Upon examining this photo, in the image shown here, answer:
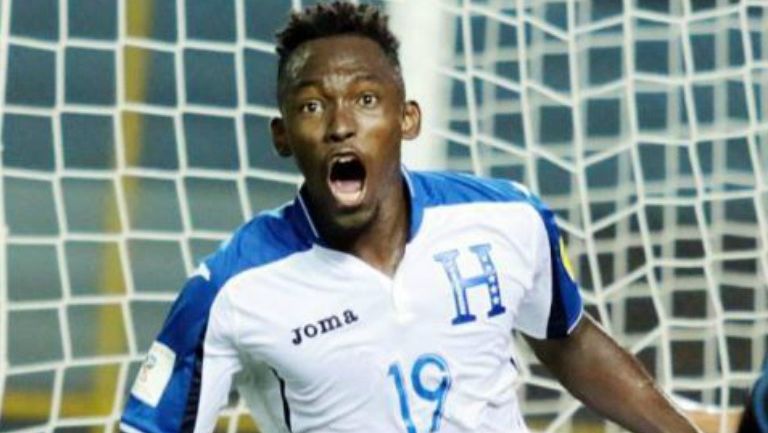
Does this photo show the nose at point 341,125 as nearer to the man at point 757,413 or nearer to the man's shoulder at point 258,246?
the man's shoulder at point 258,246

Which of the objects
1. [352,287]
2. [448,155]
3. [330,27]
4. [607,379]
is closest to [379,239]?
[352,287]

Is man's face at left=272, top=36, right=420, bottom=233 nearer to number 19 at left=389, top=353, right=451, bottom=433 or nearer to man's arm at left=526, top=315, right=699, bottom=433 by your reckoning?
number 19 at left=389, top=353, right=451, bottom=433

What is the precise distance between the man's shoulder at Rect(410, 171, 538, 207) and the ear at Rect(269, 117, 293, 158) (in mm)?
199

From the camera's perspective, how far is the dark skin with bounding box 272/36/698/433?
10.0 feet

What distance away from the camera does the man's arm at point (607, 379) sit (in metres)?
3.32

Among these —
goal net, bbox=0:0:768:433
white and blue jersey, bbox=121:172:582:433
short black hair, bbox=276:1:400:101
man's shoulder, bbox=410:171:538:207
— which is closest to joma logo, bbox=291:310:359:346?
white and blue jersey, bbox=121:172:582:433

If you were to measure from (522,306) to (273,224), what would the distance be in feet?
1.28

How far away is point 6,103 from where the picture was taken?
4.11 m

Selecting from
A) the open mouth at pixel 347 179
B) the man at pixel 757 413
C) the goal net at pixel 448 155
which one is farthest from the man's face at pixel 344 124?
the man at pixel 757 413

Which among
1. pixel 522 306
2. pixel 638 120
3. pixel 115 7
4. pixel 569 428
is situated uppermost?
pixel 115 7

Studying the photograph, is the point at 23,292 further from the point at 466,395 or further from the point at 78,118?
the point at 466,395

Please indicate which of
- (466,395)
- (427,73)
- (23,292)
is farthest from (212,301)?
(23,292)

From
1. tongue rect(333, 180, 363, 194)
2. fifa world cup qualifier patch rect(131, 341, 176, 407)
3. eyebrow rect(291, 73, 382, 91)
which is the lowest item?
fifa world cup qualifier patch rect(131, 341, 176, 407)

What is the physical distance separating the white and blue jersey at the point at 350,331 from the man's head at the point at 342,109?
0.09 meters
